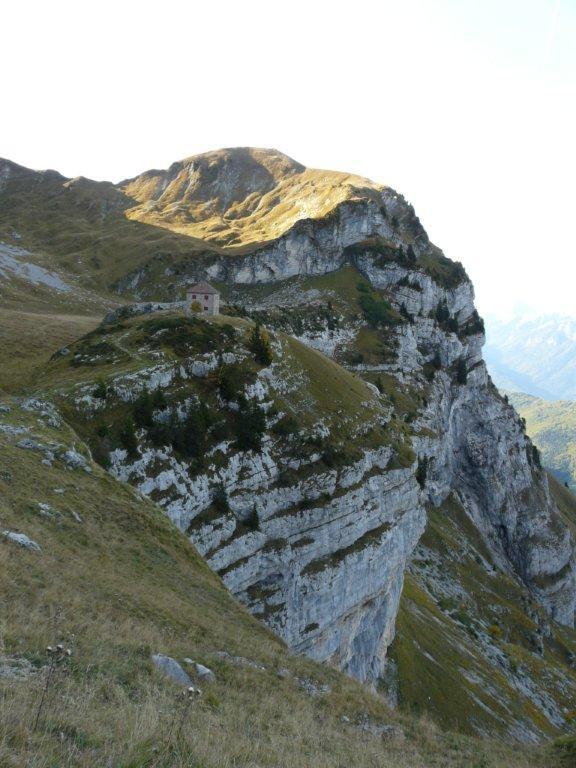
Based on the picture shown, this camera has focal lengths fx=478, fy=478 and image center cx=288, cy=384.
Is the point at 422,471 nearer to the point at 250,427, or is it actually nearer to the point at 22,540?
the point at 250,427

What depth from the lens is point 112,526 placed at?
971 inches

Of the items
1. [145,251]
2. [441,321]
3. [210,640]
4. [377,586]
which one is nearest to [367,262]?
[441,321]

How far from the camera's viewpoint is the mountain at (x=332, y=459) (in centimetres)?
3709

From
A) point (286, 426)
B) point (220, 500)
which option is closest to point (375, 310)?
point (286, 426)

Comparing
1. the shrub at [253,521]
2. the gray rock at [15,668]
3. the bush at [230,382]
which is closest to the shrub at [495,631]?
the shrub at [253,521]

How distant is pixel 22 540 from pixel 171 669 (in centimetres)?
841

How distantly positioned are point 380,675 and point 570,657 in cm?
9895

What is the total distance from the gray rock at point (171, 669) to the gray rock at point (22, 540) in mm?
7267

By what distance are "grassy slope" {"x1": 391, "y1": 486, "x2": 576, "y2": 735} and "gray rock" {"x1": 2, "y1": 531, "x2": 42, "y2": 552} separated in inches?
2179

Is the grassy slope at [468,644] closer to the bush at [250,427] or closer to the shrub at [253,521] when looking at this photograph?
the shrub at [253,521]

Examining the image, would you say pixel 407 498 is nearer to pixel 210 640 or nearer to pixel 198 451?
pixel 198 451

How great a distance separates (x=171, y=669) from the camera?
14328 millimetres

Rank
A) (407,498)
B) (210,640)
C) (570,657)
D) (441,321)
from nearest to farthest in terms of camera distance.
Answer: (210,640) < (407,498) < (570,657) < (441,321)

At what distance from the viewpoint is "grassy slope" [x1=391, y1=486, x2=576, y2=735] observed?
210 ft
